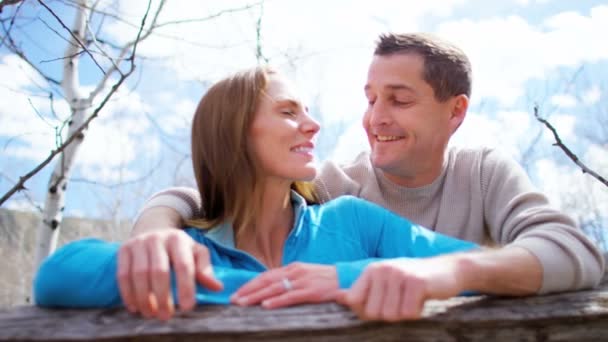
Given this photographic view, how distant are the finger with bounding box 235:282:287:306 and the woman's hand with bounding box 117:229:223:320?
0.06 m

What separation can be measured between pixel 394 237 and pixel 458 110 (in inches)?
45.6

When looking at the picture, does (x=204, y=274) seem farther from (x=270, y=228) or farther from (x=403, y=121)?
(x=403, y=121)

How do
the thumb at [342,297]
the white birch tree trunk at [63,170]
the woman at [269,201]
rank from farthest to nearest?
the white birch tree trunk at [63,170], the woman at [269,201], the thumb at [342,297]

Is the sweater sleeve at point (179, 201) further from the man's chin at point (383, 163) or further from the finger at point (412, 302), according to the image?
the finger at point (412, 302)

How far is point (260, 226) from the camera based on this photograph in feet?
6.32

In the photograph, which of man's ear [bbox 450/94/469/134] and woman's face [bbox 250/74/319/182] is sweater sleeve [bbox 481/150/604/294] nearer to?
man's ear [bbox 450/94/469/134]

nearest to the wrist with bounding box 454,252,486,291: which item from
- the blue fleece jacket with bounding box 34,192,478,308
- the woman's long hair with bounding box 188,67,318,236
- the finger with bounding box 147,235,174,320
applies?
the blue fleece jacket with bounding box 34,192,478,308

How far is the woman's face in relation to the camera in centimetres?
187

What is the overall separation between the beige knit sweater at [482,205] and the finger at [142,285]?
71cm

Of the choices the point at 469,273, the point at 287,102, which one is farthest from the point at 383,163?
the point at 469,273

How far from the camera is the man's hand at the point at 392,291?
1.03 metres

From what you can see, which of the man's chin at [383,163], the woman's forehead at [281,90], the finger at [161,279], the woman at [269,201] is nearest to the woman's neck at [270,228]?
the woman at [269,201]

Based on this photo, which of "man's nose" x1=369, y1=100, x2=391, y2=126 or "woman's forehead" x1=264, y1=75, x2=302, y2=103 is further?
"man's nose" x1=369, y1=100, x2=391, y2=126

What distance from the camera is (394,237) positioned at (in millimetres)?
1760
